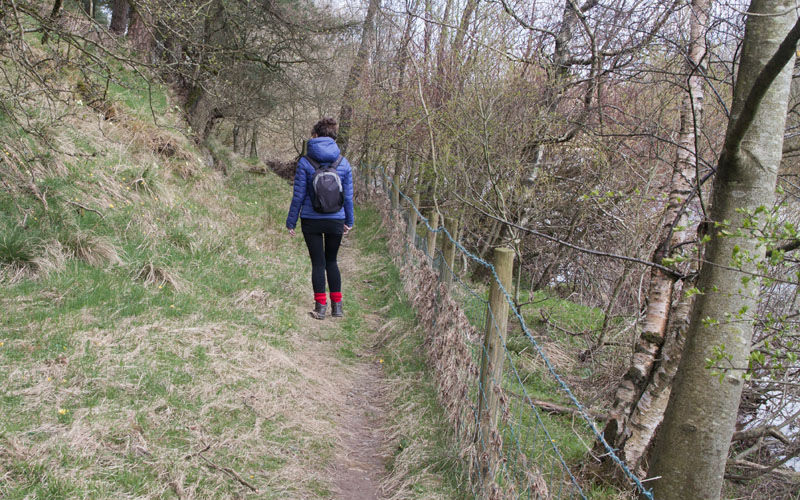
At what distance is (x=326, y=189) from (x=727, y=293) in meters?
4.01

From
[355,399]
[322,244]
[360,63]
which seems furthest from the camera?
[360,63]

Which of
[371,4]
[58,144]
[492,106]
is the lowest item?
[58,144]

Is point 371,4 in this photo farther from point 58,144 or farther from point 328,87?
point 58,144

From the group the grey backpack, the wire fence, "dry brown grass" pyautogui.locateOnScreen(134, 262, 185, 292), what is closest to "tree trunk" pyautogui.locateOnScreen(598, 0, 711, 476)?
Result: the wire fence

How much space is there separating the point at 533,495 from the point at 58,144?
21.3 ft

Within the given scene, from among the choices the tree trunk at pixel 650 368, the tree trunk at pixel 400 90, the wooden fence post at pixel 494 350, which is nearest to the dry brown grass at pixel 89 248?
the wooden fence post at pixel 494 350

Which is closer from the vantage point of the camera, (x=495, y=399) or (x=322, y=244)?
(x=495, y=399)

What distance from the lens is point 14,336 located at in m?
3.99

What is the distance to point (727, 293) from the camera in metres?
2.57

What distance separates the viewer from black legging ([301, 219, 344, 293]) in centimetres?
607

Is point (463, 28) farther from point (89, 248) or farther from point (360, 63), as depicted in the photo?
point (360, 63)

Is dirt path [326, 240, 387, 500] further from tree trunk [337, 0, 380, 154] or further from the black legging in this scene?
tree trunk [337, 0, 380, 154]

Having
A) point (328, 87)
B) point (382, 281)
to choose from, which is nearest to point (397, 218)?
point (382, 281)

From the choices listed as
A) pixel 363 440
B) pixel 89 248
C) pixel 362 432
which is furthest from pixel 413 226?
pixel 363 440
